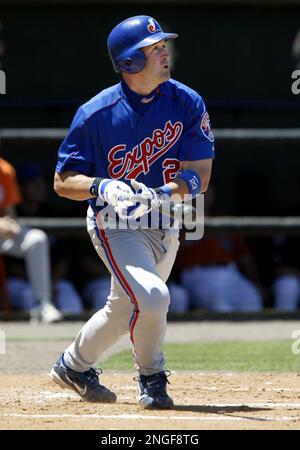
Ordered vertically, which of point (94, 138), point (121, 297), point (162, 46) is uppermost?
point (162, 46)

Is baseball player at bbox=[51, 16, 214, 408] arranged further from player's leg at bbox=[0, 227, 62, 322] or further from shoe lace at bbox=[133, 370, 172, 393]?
player's leg at bbox=[0, 227, 62, 322]

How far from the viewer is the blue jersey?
5340 millimetres

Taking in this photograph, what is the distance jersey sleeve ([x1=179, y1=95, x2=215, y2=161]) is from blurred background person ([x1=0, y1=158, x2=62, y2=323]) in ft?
11.5

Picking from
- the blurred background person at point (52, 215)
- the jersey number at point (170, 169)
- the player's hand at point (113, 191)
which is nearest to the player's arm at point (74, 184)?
the player's hand at point (113, 191)

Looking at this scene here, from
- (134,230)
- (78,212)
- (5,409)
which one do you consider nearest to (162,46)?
(134,230)

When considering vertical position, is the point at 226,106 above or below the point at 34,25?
below

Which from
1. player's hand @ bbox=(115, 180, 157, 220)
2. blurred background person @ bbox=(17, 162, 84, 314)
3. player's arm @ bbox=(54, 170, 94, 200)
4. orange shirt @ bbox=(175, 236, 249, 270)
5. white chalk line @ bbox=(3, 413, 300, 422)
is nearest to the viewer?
white chalk line @ bbox=(3, 413, 300, 422)

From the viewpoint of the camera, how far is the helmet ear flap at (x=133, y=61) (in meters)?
5.34

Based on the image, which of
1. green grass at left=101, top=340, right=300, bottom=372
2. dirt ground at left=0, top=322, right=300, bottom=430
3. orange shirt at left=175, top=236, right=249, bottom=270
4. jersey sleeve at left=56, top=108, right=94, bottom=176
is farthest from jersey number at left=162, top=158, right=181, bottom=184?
orange shirt at left=175, top=236, right=249, bottom=270

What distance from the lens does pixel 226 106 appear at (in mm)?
9992

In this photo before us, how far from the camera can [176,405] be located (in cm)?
532
